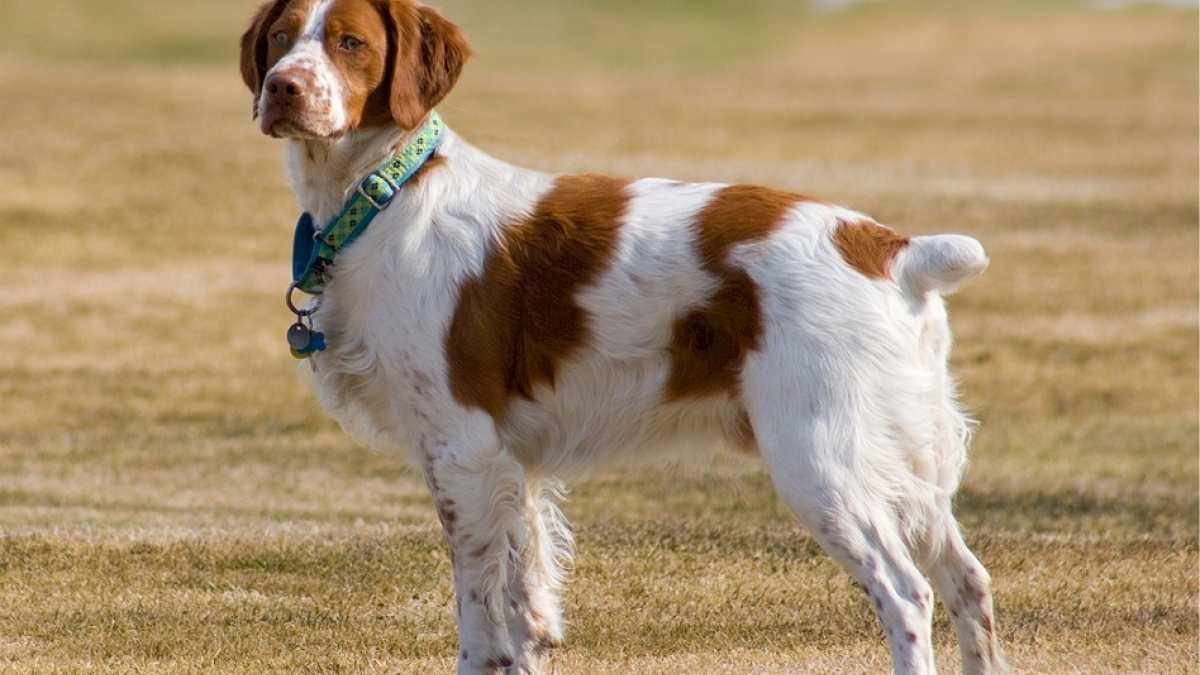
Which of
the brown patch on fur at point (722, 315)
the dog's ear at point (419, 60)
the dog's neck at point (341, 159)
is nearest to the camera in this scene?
the brown patch on fur at point (722, 315)

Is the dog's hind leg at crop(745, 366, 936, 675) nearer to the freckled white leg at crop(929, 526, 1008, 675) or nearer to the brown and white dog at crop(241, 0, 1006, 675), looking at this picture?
the brown and white dog at crop(241, 0, 1006, 675)

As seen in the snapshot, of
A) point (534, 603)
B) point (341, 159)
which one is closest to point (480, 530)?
point (534, 603)

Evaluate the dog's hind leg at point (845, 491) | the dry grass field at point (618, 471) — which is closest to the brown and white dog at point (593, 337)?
the dog's hind leg at point (845, 491)

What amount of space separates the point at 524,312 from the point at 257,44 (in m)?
1.20

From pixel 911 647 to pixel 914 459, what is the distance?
1.70ft

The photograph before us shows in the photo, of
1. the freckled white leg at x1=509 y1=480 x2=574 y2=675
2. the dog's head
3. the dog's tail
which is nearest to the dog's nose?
the dog's head

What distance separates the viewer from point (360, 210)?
482cm

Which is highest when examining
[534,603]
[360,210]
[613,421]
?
[360,210]

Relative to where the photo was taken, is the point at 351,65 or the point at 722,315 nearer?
the point at 722,315

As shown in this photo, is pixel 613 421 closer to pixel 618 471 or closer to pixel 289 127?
pixel 618 471

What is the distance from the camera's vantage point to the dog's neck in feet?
15.9

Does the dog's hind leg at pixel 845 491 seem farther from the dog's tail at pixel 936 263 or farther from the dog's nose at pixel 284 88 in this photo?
the dog's nose at pixel 284 88

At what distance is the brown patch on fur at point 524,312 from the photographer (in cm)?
462

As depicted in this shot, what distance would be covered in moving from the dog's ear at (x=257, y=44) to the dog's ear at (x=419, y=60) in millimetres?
380
